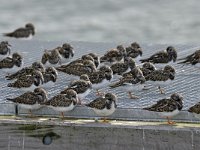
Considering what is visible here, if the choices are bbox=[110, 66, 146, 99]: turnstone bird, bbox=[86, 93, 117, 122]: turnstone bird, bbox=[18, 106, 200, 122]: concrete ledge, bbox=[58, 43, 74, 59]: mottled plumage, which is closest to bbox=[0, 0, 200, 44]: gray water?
bbox=[58, 43, 74, 59]: mottled plumage

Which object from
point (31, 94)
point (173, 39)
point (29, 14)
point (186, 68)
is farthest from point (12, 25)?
point (31, 94)

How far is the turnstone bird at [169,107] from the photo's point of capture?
412 inches

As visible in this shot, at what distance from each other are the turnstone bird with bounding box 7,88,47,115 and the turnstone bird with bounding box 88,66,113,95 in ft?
3.63

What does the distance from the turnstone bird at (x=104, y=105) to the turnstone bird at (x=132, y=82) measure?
105 centimetres

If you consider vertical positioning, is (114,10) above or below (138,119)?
above

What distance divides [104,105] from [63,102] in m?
0.53

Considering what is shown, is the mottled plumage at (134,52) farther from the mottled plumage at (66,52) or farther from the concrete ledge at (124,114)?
the concrete ledge at (124,114)

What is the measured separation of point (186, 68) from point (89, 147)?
4316mm

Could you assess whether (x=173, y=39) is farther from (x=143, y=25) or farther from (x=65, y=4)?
(x=65, y=4)

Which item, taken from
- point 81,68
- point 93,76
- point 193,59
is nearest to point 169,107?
point 93,76

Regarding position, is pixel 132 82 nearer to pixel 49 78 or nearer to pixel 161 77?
pixel 161 77

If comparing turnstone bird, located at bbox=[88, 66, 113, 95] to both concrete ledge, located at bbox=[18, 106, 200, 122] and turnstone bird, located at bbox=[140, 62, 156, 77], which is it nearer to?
turnstone bird, located at bbox=[140, 62, 156, 77]

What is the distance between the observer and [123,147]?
1002cm

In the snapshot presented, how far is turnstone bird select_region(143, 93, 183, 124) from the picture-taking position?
10.5 m
